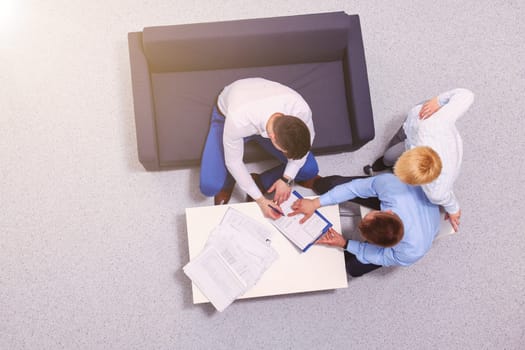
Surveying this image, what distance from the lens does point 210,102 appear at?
2523 millimetres

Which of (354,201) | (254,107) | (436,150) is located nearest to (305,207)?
(354,201)

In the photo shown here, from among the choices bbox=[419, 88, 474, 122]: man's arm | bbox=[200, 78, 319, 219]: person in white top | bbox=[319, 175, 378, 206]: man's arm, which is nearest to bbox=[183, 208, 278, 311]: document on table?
bbox=[200, 78, 319, 219]: person in white top

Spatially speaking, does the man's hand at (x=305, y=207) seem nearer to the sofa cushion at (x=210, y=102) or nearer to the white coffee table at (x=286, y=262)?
the white coffee table at (x=286, y=262)

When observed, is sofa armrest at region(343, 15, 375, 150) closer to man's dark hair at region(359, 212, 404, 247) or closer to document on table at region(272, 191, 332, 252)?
document on table at region(272, 191, 332, 252)

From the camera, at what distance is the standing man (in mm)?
1827

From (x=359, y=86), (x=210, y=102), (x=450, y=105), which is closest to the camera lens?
(x=450, y=105)

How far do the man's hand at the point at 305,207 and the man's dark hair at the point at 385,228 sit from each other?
38cm

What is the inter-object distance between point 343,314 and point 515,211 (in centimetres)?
144

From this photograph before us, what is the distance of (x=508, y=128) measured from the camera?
116 inches

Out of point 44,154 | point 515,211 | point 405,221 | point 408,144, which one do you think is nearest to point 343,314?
point 405,221

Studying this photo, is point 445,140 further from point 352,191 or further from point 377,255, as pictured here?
point 377,255

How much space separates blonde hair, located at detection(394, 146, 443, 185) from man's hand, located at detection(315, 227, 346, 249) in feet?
1.82

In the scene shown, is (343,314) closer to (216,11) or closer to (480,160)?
(480,160)

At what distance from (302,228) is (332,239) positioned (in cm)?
17
